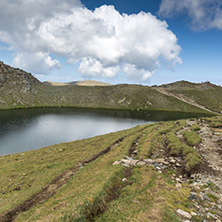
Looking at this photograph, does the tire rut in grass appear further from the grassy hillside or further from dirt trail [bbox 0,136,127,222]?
dirt trail [bbox 0,136,127,222]

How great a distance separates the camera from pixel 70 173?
1009 inches

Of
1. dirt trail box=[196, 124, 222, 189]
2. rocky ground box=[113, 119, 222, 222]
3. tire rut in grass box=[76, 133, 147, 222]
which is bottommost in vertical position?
tire rut in grass box=[76, 133, 147, 222]

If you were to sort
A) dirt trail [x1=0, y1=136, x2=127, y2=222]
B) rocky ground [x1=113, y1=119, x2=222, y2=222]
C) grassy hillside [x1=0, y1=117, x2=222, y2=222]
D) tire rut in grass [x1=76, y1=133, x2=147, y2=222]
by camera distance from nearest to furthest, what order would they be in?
rocky ground [x1=113, y1=119, x2=222, y2=222] → grassy hillside [x1=0, y1=117, x2=222, y2=222] → tire rut in grass [x1=76, y1=133, x2=147, y2=222] → dirt trail [x1=0, y1=136, x2=127, y2=222]

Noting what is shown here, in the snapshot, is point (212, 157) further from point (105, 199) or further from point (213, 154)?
point (105, 199)

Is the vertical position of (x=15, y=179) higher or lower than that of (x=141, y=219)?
lower

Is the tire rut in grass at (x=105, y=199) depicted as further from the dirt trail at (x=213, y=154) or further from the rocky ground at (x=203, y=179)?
the dirt trail at (x=213, y=154)

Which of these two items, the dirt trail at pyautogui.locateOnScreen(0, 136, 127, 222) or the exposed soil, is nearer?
the dirt trail at pyautogui.locateOnScreen(0, 136, 127, 222)

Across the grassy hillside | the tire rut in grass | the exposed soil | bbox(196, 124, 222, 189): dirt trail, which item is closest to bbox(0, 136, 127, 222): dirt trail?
the grassy hillside

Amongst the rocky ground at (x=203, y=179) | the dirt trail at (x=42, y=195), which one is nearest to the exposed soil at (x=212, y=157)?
the rocky ground at (x=203, y=179)

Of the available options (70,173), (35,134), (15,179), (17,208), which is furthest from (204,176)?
(35,134)

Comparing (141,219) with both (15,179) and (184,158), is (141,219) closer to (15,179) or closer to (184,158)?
(184,158)

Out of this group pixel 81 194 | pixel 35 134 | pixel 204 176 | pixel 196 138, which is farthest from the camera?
pixel 35 134

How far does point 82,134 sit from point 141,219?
65885 millimetres

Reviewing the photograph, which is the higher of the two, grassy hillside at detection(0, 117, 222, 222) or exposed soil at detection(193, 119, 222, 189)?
exposed soil at detection(193, 119, 222, 189)
